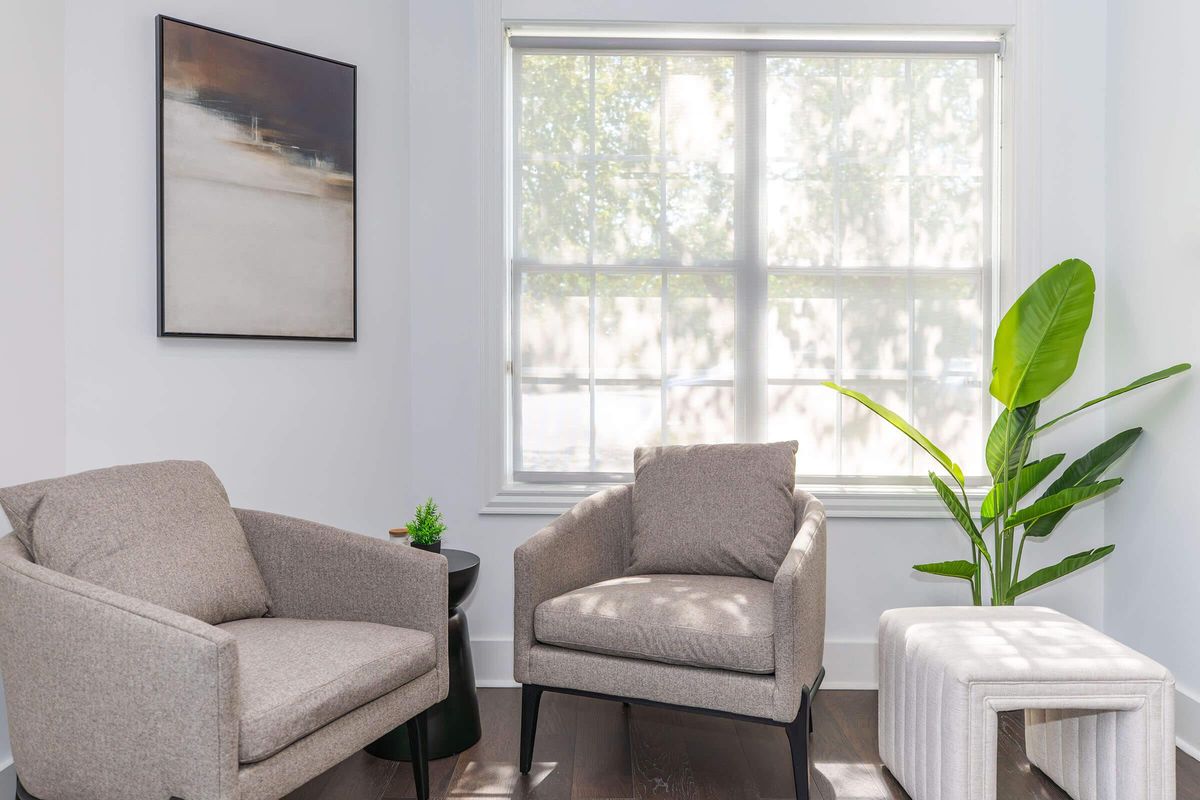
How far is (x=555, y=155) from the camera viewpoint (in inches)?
117

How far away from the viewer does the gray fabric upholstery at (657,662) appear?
190 cm

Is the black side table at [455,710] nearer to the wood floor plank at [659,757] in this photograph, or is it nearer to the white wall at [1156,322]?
the wood floor plank at [659,757]

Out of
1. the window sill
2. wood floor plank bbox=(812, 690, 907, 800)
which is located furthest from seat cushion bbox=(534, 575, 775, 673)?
the window sill

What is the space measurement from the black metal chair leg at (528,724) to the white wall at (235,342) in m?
0.97

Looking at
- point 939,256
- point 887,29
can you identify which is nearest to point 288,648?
point 939,256

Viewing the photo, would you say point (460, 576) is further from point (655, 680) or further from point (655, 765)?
point (655, 765)

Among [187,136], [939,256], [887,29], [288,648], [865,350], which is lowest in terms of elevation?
[288,648]

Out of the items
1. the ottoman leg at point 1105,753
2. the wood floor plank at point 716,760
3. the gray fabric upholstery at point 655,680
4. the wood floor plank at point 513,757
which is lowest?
the wood floor plank at point 513,757

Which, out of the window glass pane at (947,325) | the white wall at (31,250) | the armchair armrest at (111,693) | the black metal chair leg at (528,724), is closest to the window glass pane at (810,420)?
the window glass pane at (947,325)

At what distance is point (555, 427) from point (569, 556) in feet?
2.63

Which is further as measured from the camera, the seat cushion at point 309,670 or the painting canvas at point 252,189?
the painting canvas at point 252,189

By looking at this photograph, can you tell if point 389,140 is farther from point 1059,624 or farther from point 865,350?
point 1059,624

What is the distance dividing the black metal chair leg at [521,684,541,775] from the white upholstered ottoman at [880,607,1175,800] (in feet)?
3.16

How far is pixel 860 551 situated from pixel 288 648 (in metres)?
2.03
